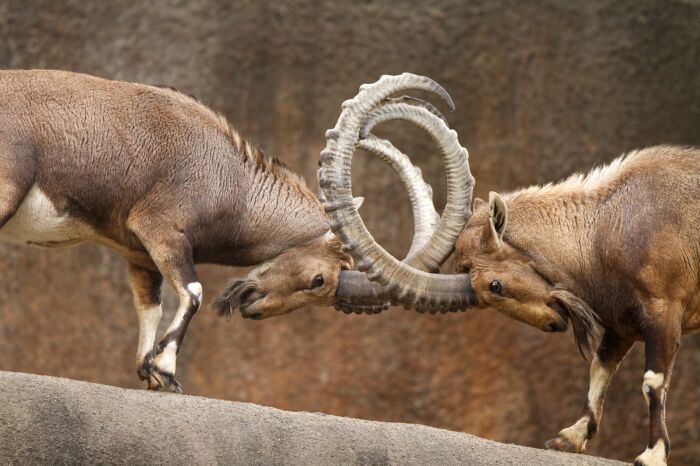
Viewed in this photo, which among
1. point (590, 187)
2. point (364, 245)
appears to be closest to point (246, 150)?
point (364, 245)

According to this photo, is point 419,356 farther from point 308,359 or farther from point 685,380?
point 685,380

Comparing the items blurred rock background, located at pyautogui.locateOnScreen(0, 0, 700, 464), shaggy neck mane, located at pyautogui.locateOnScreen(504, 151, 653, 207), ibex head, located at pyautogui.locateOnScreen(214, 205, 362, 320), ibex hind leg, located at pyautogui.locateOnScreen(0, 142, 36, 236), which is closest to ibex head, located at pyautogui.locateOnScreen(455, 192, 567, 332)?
shaggy neck mane, located at pyautogui.locateOnScreen(504, 151, 653, 207)

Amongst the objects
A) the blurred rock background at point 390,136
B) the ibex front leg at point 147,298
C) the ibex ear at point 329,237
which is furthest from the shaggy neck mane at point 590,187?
the blurred rock background at point 390,136

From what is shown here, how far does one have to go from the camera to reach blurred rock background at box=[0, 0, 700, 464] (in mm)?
14086

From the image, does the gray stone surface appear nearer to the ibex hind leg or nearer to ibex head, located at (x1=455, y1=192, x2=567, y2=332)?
ibex head, located at (x1=455, y1=192, x2=567, y2=332)

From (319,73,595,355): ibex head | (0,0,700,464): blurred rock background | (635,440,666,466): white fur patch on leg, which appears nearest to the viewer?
(635,440,666,466): white fur patch on leg

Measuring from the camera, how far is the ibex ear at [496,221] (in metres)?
10.5

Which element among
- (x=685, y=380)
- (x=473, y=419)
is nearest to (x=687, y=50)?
(x=685, y=380)

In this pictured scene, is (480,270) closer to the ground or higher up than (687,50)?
closer to the ground

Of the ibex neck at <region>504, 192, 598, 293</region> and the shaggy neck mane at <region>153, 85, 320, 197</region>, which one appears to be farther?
the shaggy neck mane at <region>153, 85, 320, 197</region>

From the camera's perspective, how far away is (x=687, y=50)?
46.8ft

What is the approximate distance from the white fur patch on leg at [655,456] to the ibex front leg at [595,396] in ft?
2.91

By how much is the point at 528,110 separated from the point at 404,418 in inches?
139

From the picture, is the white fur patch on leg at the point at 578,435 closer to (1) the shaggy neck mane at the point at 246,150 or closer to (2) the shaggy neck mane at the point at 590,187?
(2) the shaggy neck mane at the point at 590,187
